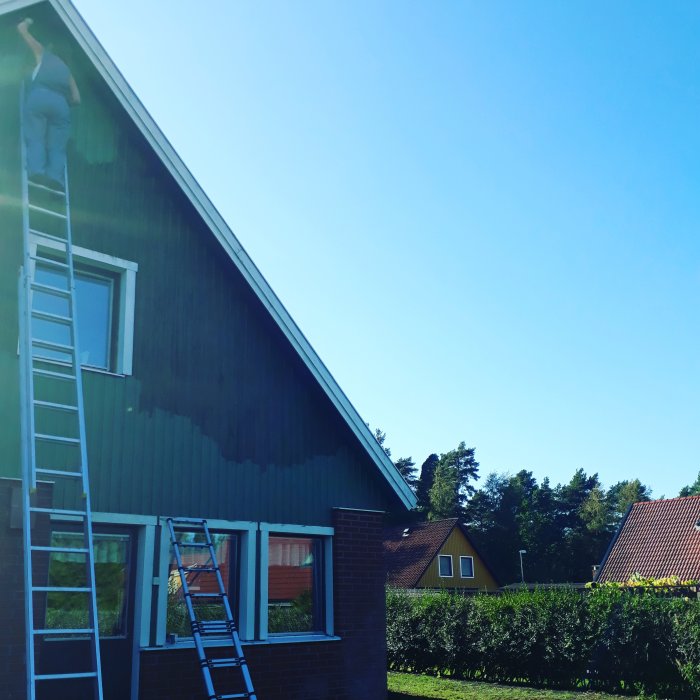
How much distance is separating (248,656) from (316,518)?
1.91 metres

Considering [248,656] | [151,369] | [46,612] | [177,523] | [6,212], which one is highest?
[6,212]

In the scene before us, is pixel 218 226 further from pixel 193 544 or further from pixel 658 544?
pixel 658 544

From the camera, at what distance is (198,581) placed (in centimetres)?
908

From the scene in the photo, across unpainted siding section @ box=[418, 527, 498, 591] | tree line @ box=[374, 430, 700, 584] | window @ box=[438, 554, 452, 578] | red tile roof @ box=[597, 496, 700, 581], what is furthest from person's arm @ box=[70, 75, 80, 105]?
tree line @ box=[374, 430, 700, 584]

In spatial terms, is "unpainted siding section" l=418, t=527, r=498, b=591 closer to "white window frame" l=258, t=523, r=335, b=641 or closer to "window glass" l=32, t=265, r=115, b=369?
"white window frame" l=258, t=523, r=335, b=641

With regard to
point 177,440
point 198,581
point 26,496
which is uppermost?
point 177,440

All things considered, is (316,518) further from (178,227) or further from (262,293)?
(178,227)

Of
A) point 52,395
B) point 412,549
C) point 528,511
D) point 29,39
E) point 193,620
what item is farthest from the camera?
point 528,511

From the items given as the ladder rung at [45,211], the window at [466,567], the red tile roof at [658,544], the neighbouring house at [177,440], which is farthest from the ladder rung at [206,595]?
the window at [466,567]

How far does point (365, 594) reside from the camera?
1055cm

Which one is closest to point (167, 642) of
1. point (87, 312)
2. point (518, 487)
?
point (87, 312)

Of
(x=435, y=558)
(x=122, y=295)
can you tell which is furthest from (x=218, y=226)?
(x=435, y=558)

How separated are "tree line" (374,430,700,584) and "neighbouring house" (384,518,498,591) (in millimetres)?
22833

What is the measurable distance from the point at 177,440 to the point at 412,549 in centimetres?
3529
